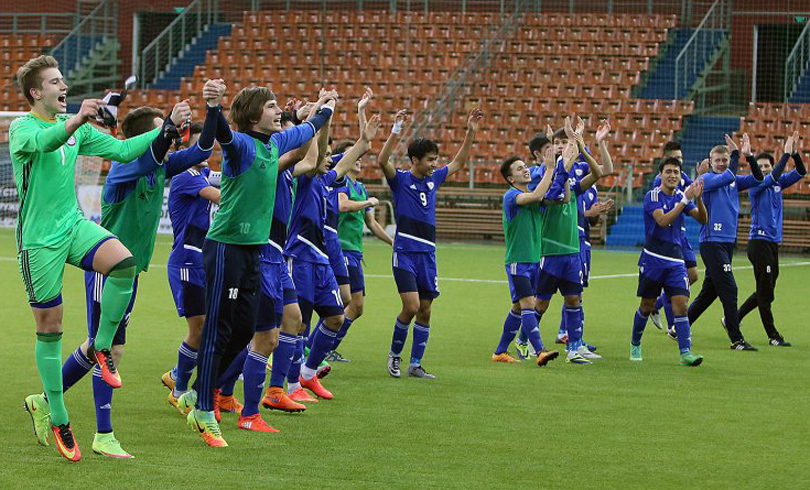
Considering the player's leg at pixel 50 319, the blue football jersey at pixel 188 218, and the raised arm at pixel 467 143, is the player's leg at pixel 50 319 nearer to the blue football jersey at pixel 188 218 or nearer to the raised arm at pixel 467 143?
the blue football jersey at pixel 188 218

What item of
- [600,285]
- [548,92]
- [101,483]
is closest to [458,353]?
[101,483]

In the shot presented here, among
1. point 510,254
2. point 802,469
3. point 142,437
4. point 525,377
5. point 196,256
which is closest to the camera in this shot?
point 802,469

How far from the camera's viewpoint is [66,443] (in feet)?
21.2

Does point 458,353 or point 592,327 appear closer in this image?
point 458,353

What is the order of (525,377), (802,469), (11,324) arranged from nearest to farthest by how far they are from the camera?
(802,469) < (525,377) < (11,324)

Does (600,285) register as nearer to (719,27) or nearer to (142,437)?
(142,437)

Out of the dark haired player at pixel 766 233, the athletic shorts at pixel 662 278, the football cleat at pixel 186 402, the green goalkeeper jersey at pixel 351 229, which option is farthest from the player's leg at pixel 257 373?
the dark haired player at pixel 766 233

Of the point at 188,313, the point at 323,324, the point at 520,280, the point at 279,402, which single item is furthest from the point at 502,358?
the point at 188,313

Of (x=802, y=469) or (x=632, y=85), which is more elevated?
(x=632, y=85)

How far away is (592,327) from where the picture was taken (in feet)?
45.1

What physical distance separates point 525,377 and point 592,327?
381 centimetres

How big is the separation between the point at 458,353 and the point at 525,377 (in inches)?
60.8

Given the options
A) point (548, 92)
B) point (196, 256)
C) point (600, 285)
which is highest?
point (548, 92)

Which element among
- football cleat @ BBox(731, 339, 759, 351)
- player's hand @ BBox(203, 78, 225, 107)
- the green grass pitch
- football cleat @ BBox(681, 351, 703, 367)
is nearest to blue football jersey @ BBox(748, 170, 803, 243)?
the green grass pitch
